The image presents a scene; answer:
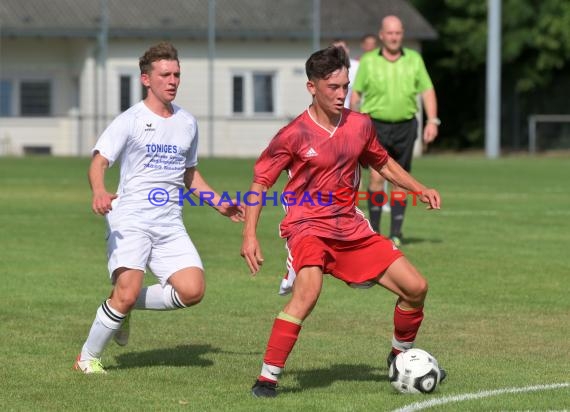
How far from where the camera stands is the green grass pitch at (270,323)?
298 inches

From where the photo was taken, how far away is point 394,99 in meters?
15.1

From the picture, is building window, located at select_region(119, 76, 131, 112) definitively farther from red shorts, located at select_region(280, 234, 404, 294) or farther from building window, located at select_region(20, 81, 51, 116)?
red shorts, located at select_region(280, 234, 404, 294)

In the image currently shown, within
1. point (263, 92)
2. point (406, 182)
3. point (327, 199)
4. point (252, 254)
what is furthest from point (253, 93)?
point (252, 254)

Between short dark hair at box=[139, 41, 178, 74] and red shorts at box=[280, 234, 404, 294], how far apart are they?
1534 millimetres

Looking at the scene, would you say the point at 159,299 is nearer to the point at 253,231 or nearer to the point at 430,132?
Answer: the point at 253,231

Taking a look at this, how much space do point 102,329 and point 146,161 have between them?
105 centimetres

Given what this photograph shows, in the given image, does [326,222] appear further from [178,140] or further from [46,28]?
[46,28]

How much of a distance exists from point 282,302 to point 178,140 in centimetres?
311

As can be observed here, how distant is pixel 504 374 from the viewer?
8.18 m

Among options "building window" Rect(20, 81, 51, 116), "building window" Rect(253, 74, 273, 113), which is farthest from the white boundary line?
"building window" Rect(20, 81, 51, 116)

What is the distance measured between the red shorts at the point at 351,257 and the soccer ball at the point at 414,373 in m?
0.48

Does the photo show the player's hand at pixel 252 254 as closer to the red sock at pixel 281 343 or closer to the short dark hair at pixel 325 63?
the red sock at pixel 281 343

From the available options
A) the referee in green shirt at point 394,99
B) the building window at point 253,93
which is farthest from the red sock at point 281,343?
the building window at point 253,93

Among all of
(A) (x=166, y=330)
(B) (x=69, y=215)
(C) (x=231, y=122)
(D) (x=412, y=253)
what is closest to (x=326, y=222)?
(A) (x=166, y=330)
